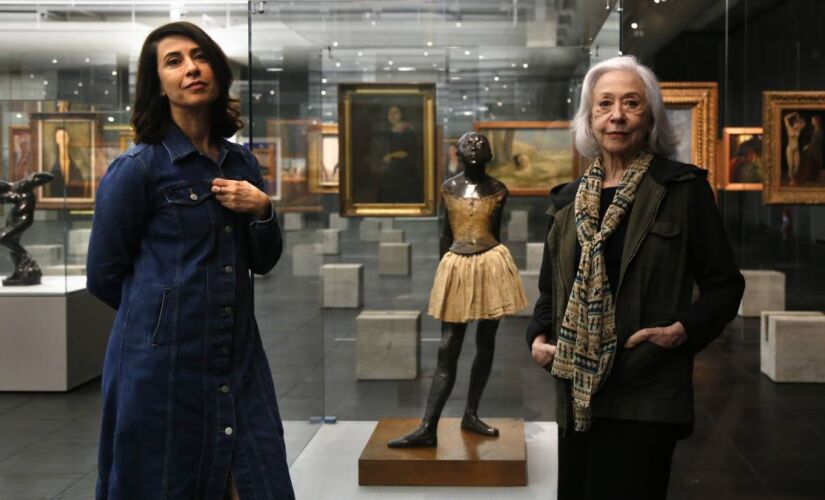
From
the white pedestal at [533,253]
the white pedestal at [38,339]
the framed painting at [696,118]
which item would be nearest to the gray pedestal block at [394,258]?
the white pedestal at [533,253]

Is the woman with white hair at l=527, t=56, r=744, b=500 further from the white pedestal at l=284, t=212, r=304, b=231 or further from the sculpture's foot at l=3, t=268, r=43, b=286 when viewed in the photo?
the sculpture's foot at l=3, t=268, r=43, b=286

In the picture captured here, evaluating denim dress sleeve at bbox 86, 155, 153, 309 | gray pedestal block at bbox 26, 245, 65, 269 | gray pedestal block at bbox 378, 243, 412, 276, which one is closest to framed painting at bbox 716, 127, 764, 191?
gray pedestal block at bbox 378, 243, 412, 276

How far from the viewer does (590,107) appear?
11.2 ft

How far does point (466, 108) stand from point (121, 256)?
19.4 ft

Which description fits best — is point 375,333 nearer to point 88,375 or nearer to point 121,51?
point 88,375

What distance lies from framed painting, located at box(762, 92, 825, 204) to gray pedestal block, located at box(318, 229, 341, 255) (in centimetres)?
575

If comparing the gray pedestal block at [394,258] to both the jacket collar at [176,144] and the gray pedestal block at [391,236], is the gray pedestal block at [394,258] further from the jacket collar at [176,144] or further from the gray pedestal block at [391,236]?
the jacket collar at [176,144]

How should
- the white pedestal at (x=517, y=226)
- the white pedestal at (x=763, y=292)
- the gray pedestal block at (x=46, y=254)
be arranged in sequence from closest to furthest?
the white pedestal at (x=517, y=226) → the gray pedestal block at (x=46, y=254) → the white pedestal at (x=763, y=292)

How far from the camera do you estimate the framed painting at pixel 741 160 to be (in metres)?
13.2

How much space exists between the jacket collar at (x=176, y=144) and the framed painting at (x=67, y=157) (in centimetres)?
824

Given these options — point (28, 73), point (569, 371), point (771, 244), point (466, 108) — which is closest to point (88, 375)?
point (28, 73)

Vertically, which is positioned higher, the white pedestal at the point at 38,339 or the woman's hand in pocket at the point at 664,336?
the woman's hand in pocket at the point at 664,336

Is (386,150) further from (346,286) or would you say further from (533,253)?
(533,253)

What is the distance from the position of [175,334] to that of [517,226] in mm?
6316
